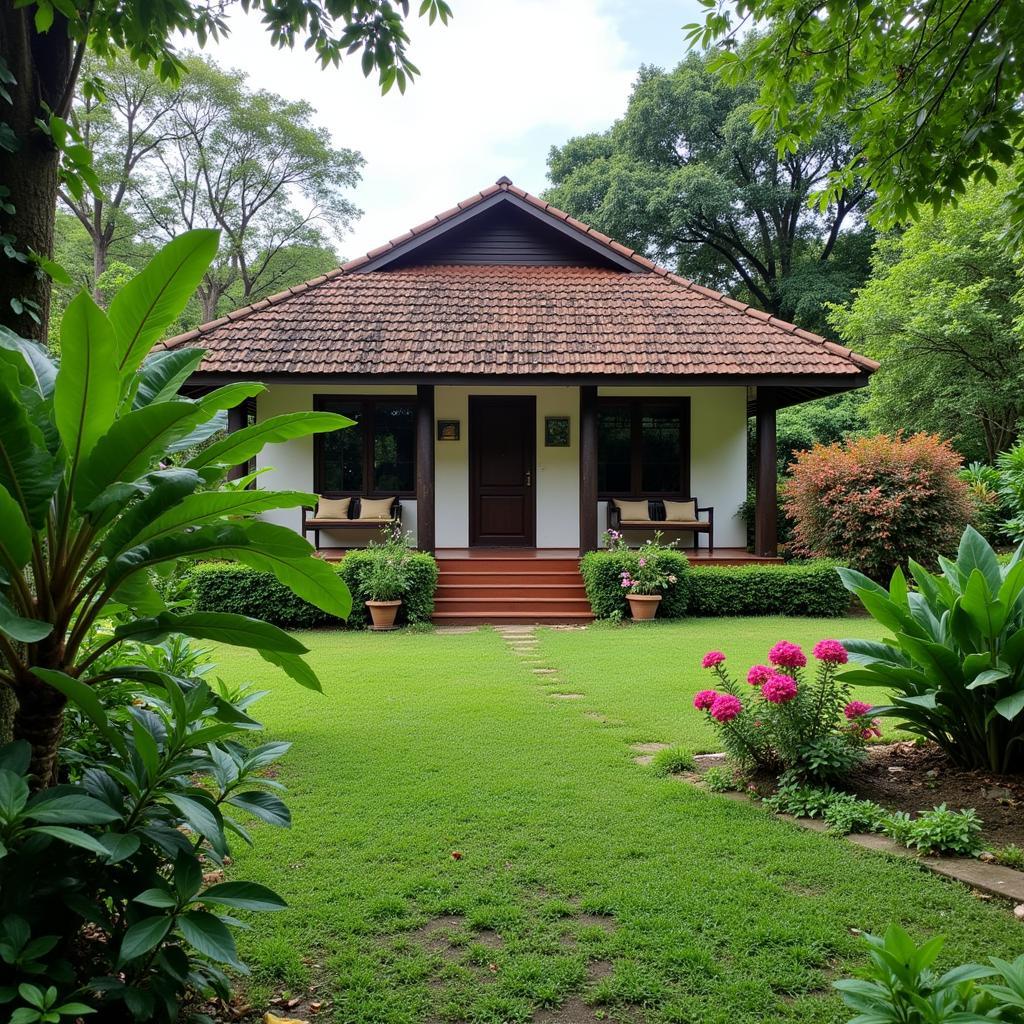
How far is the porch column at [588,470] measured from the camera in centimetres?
1173

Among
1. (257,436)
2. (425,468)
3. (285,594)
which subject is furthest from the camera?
(425,468)

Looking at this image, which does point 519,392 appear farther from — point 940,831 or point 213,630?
point 213,630

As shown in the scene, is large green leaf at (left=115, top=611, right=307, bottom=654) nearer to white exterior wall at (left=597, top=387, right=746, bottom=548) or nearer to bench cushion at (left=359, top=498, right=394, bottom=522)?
bench cushion at (left=359, top=498, right=394, bottom=522)

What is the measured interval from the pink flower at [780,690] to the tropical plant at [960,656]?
1.20 ft

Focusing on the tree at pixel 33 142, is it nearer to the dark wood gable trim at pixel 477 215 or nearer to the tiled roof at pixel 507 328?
the tiled roof at pixel 507 328

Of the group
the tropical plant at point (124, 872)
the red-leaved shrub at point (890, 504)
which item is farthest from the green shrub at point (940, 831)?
the red-leaved shrub at point (890, 504)

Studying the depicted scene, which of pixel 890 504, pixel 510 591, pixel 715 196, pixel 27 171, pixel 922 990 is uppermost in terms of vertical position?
pixel 715 196

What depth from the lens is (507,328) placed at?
12516 millimetres

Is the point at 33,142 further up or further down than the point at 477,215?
further down

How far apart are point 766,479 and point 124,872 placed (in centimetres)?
1137

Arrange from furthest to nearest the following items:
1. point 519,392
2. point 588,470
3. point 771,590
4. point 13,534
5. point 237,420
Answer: point 519,392, point 237,420, point 588,470, point 771,590, point 13,534

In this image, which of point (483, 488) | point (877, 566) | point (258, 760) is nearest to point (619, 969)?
point (258, 760)

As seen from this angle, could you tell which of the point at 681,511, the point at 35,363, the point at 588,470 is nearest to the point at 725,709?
the point at 35,363

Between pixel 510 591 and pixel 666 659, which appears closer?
pixel 666 659
